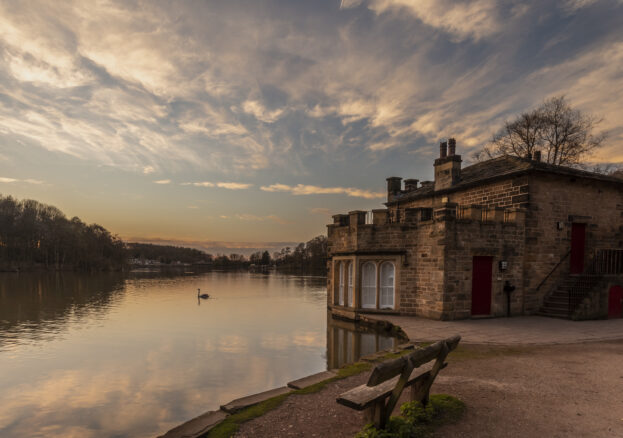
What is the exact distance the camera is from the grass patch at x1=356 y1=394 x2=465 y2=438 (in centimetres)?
423

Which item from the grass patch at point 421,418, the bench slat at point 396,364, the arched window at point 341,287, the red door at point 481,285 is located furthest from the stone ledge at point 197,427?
the arched window at point 341,287

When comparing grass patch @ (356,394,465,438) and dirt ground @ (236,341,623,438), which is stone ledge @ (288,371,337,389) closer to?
dirt ground @ (236,341,623,438)

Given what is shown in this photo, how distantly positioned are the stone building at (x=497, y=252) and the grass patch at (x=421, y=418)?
28.6 ft

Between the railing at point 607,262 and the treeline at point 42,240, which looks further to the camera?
the treeline at point 42,240

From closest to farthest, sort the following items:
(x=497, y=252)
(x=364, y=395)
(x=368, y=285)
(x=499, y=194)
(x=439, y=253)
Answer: (x=364, y=395), (x=439, y=253), (x=497, y=252), (x=368, y=285), (x=499, y=194)

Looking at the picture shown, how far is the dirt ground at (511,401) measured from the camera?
15.8ft

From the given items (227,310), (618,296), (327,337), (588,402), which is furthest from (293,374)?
(227,310)

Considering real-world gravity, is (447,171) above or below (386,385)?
above

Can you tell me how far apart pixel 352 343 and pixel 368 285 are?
3.74m

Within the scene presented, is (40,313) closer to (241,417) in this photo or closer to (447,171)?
(241,417)

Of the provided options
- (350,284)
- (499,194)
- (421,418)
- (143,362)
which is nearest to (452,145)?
(499,194)

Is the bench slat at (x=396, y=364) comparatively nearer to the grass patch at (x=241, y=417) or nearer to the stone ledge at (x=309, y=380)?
the grass patch at (x=241, y=417)

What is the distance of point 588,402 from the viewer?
18.8 feet

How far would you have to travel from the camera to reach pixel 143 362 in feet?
40.0
